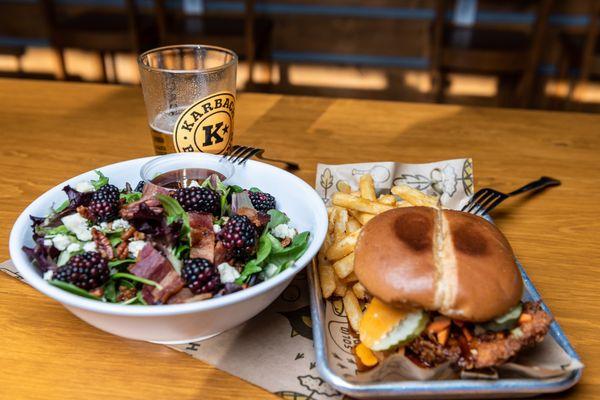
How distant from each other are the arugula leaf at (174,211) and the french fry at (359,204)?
0.42m

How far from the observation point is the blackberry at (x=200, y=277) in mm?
995

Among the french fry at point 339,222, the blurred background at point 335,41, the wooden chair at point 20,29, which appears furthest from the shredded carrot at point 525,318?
the wooden chair at point 20,29

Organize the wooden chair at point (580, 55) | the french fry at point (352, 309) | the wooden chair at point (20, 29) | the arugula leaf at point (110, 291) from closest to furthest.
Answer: the arugula leaf at point (110, 291), the french fry at point (352, 309), the wooden chair at point (580, 55), the wooden chair at point (20, 29)

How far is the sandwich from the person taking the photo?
963 mm

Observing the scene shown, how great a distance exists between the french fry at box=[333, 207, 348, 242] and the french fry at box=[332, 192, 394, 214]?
0.12 ft

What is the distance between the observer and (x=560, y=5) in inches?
187

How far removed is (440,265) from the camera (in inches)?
39.6

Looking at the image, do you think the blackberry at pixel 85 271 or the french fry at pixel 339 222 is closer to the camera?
the blackberry at pixel 85 271

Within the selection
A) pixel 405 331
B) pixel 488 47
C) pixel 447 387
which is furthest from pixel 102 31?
pixel 447 387

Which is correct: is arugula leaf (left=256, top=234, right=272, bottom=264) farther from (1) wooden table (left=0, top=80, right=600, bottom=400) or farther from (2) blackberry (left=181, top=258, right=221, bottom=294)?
(1) wooden table (left=0, top=80, right=600, bottom=400)


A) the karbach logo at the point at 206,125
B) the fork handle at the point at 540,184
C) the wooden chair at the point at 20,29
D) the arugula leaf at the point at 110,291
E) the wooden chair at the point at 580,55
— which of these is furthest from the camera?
the wooden chair at the point at 20,29

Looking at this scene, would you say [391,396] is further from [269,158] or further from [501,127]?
[501,127]

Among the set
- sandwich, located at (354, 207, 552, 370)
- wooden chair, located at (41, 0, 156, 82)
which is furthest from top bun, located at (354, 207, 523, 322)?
wooden chair, located at (41, 0, 156, 82)

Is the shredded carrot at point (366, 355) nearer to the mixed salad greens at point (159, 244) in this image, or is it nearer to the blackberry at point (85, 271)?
the mixed salad greens at point (159, 244)
